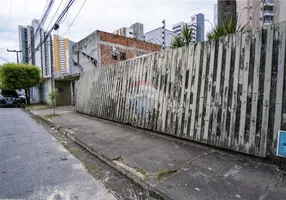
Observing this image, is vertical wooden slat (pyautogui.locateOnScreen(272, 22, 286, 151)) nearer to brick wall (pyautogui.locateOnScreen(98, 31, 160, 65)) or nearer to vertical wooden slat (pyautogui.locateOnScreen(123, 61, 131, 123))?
vertical wooden slat (pyautogui.locateOnScreen(123, 61, 131, 123))

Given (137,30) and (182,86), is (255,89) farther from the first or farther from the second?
(137,30)

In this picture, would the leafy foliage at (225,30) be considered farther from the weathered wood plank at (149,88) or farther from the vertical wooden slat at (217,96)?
the weathered wood plank at (149,88)

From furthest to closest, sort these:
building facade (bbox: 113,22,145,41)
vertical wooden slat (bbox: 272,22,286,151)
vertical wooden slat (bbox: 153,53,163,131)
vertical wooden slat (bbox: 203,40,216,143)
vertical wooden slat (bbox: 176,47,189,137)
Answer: building facade (bbox: 113,22,145,41) → vertical wooden slat (bbox: 153,53,163,131) → vertical wooden slat (bbox: 176,47,189,137) → vertical wooden slat (bbox: 203,40,216,143) → vertical wooden slat (bbox: 272,22,286,151)

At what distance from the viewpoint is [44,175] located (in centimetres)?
285

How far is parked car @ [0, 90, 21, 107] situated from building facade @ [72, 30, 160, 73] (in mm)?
6013

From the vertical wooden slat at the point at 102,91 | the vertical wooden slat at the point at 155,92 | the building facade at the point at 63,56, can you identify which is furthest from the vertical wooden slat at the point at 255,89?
the building facade at the point at 63,56

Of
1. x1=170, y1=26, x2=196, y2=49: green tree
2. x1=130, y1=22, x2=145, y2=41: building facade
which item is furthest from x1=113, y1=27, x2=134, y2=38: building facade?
x1=170, y1=26, x2=196, y2=49: green tree

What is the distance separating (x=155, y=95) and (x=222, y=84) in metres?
1.93

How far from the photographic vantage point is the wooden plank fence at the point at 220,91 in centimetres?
285

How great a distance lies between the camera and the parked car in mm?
15961

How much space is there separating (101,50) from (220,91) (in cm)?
1437

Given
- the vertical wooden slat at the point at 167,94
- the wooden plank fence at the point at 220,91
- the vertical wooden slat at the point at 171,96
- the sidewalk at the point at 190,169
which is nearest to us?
the sidewalk at the point at 190,169

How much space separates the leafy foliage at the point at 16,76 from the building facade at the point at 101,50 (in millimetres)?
3986

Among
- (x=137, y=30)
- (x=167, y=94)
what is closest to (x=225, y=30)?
(x=167, y=94)
